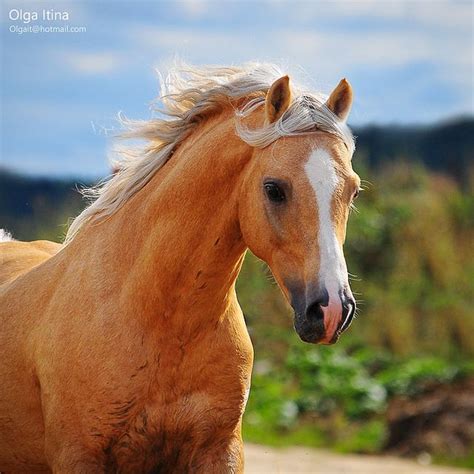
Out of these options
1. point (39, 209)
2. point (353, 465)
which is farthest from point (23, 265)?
point (39, 209)

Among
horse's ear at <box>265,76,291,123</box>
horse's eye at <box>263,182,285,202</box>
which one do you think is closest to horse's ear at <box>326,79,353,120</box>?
horse's ear at <box>265,76,291,123</box>

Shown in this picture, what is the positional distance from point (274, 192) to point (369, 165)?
40.1 feet

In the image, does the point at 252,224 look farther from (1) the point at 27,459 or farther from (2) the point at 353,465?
(2) the point at 353,465

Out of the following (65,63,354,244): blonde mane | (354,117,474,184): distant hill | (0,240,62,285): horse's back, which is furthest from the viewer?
(354,117,474,184): distant hill

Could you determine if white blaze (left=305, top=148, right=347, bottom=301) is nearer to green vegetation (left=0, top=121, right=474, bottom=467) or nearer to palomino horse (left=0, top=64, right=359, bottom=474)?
palomino horse (left=0, top=64, right=359, bottom=474)

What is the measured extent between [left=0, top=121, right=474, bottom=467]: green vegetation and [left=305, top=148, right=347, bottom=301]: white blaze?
546 cm

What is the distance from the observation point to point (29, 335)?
172 inches

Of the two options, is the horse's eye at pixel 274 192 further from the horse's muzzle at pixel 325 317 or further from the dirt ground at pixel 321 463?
the dirt ground at pixel 321 463

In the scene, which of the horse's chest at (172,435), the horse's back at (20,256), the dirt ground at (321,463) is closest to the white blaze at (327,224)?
the horse's chest at (172,435)

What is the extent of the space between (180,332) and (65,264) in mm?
689

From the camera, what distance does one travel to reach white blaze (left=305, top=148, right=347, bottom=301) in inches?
135

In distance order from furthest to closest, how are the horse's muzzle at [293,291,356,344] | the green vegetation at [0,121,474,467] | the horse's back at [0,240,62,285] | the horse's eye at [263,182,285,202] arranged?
the green vegetation at [0,121,474,467]
the horse's back at [0,240,62,285]
the horse's eye at [263,182,285,202]
the horse's muzzle at [293,291,356,344]

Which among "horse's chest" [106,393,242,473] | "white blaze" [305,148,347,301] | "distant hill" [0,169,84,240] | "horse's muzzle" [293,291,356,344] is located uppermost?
"white blaze" [305,148,347,301]

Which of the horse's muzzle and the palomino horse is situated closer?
the horse's muzzle
